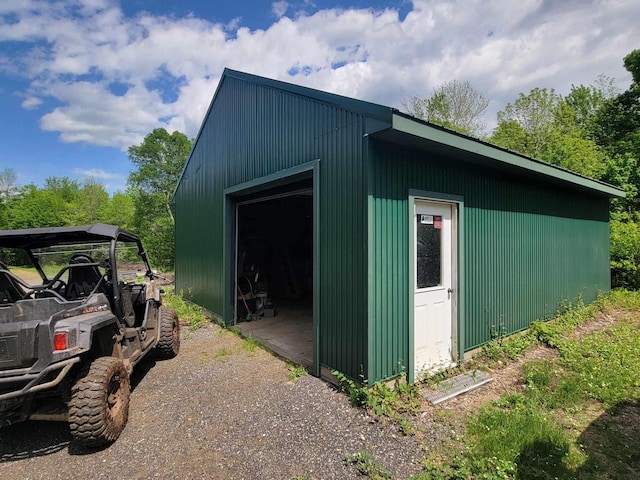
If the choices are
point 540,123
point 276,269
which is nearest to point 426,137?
point 276,269

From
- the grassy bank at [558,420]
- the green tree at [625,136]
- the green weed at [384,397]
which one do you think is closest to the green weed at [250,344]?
the green weed at [384,397]

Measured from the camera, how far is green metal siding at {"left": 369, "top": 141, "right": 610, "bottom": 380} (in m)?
3.33

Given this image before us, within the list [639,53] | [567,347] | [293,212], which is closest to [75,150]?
[293,212]

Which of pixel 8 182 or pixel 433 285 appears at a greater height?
pixel 8 182

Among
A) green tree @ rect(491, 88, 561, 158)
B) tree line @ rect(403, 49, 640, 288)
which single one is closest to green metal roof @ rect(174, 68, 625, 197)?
tree line @ rect(403, 49, 640, 288)

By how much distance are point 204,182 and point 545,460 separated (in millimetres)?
7370

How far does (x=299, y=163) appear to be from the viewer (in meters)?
4.28

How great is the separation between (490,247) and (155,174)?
Answer: 24368mm

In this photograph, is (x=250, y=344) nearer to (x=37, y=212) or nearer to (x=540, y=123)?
(x=540, y=123)

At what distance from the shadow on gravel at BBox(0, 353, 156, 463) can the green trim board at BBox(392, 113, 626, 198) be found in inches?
153

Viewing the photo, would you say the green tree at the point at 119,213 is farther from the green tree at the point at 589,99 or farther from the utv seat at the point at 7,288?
the green tree at the point at 589,99

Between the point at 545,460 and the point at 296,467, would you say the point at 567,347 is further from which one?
the point at 296,467

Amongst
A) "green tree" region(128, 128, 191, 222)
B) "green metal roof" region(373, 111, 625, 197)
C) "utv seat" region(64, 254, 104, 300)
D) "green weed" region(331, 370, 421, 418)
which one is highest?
"green tree" region(128, 128, 191, 222)

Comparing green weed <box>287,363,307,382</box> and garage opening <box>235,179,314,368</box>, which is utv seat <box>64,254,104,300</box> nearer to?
green weed <box>287,363,307,382</box>
